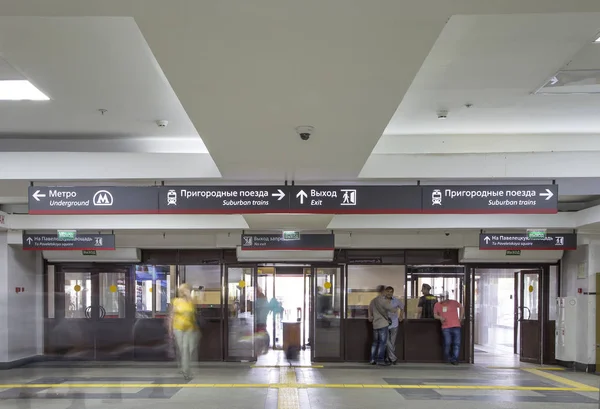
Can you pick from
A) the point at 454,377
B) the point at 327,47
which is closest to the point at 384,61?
the point at 327,47

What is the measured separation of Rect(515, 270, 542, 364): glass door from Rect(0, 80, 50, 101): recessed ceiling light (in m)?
12.5

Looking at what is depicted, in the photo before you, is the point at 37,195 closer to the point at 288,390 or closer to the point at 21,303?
the point at 288,390

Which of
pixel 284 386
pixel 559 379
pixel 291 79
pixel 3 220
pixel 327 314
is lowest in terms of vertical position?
pixel 559 379

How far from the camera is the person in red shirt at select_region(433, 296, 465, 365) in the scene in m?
14.1

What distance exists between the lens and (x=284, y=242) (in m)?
12.1

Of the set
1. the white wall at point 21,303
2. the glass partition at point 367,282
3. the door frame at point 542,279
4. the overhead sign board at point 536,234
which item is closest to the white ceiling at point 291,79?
the overhead sign board at point 536,234

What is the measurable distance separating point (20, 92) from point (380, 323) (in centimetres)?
→ 1016

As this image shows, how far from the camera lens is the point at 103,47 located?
434 cm

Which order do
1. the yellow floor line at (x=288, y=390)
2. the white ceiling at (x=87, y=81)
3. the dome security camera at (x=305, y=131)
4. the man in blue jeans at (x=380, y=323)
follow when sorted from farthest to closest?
the man in blue jeans at (x=380, y=323) < the yellow floor line at (x=288, y=390) < the dome security camera at (x=305, y=131) < the white ceiling at (x=87, y=81)

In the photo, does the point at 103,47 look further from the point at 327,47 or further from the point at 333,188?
the point at 333,188

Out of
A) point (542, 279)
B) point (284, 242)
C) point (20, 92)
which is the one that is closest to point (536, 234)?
point (542, 279)

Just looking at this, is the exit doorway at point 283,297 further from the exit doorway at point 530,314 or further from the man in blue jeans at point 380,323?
the exit doorway at point 530,314

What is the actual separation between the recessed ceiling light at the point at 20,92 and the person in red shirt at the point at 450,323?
10.8 m

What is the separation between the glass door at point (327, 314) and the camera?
575 inches
